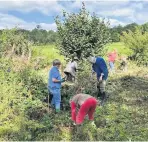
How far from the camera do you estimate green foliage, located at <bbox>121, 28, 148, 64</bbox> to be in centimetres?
3194

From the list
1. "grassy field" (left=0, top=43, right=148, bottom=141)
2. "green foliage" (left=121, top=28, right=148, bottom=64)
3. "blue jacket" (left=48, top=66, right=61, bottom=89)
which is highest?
"green foliage" (left=121, top=28, right=148, bottom=64)

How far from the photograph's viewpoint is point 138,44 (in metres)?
32.4

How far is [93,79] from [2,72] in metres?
6.08

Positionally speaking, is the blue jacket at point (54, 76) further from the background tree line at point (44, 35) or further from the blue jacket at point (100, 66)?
the background tree line at point (44, 35)

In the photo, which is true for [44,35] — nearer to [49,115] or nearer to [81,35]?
[81,35]

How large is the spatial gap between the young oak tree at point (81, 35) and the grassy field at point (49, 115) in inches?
267

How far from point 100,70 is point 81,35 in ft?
26.3

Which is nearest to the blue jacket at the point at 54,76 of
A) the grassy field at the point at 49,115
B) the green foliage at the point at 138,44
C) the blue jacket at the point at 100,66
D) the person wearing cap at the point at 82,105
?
the grassy field at the point at 49,115

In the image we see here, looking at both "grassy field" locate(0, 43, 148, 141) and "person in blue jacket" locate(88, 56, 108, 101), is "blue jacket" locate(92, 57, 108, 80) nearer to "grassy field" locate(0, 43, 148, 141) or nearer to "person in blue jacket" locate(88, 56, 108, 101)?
"person in blue jacket" locate(88, 56, 108, 101)

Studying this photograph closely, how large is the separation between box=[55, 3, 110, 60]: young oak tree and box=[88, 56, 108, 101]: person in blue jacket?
25.1ft

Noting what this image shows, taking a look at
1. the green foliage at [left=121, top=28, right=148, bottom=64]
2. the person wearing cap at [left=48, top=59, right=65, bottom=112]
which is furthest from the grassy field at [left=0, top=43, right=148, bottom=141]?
the green foliage at [left=121, top=28, right=148, bottom=64]

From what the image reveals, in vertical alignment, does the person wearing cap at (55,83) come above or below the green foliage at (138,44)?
below

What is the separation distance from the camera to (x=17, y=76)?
436 inches

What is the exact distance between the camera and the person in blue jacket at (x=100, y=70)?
40.8 ft
